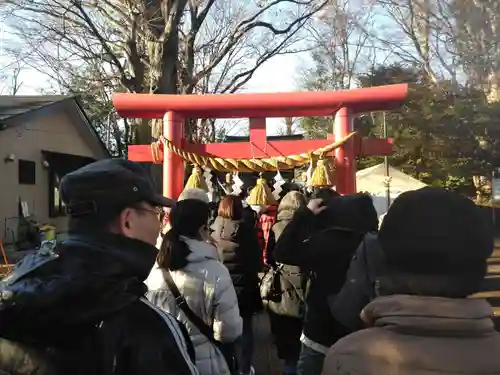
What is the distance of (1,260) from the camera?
42.2 feet

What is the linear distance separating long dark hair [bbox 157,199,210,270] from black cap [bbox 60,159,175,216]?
1352mm

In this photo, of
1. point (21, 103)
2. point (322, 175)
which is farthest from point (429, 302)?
point (21, 103)

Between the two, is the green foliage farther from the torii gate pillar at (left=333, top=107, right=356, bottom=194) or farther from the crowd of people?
the crowd of people

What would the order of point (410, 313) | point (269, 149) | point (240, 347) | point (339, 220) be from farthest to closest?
point (269, 149) → point (240, 347) → point (339, 220) → point (410, 313)

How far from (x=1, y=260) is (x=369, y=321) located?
1291 cm

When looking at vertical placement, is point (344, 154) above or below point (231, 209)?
above

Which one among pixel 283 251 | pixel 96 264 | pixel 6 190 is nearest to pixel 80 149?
pixel 6 190

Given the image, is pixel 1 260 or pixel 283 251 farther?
pixel 1 260

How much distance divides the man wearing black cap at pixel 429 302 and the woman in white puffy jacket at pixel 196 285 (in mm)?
1509

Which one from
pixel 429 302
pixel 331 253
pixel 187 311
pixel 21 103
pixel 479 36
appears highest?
pixel 479 36

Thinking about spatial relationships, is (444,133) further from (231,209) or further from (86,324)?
(86,324)

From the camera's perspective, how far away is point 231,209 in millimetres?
4973

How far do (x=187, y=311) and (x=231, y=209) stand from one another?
2.10m

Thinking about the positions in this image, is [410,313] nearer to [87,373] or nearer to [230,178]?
[87,373]
